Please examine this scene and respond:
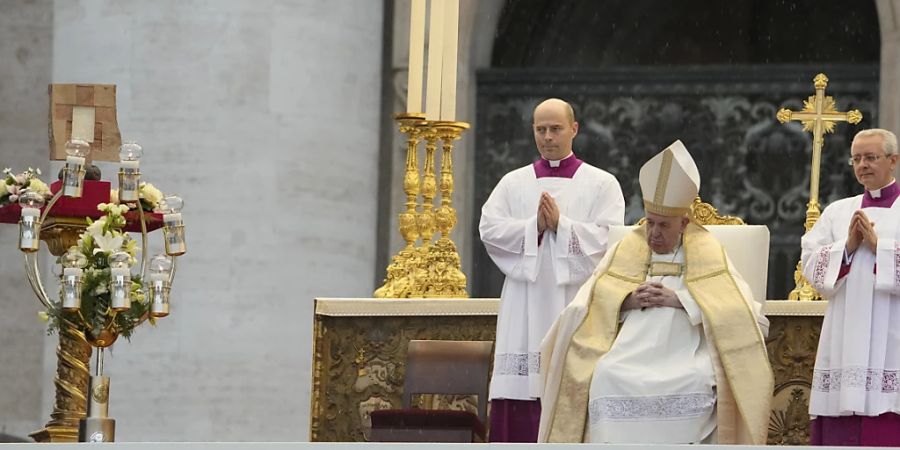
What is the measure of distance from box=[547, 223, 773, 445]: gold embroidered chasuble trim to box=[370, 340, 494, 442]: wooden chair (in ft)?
1.74

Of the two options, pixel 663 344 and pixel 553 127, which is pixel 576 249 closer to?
pixel 553 127

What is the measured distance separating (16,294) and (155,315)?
195 inches

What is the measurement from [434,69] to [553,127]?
2.77ft

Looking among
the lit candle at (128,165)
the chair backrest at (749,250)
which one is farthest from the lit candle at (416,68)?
the lit candle at (128,165)

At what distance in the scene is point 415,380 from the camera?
9320 mm

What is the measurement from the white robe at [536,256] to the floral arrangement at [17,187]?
2.14 m

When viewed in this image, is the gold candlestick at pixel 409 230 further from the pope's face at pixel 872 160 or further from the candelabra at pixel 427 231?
the pope's face at pixel 872 160

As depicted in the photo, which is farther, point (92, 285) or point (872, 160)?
point (872, 160)

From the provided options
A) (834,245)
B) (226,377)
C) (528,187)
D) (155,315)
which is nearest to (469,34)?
(226,377)

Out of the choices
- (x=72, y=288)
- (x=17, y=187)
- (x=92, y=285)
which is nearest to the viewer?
(x=72, y=288)

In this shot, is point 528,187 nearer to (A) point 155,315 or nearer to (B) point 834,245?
(B) point 834,245

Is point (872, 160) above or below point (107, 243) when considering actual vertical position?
above

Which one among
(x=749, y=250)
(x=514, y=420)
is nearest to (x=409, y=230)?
(x=514, y=420)

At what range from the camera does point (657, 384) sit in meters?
8.20
